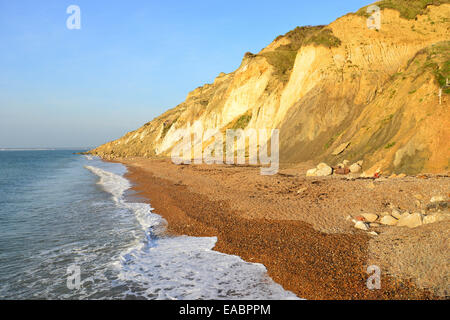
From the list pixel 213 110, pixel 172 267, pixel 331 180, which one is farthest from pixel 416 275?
pixel 213 110

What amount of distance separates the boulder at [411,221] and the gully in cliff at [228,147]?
14.5 m

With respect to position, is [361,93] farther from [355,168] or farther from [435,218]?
[435,218]

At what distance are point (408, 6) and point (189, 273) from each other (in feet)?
127

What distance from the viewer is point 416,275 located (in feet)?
24.1

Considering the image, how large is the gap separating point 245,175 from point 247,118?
86.3 feet

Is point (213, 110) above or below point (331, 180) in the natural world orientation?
above

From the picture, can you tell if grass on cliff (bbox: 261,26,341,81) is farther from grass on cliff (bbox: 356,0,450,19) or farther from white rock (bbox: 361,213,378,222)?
white rock (bbox: 361,213,378,222)

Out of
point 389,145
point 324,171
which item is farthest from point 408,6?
point 324,171

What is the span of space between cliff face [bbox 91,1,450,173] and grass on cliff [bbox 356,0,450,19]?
0.20 metres

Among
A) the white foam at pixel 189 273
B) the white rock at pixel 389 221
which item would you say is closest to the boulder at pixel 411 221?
the white rock at pixel 389 221

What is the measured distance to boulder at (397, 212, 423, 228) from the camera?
10.3 metres

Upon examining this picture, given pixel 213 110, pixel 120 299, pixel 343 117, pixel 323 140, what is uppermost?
pixel 213 110

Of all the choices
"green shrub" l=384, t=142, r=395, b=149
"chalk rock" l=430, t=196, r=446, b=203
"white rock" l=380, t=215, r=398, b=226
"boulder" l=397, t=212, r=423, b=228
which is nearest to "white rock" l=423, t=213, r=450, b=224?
"boulder" l=397, t=212, r=423, b=228
